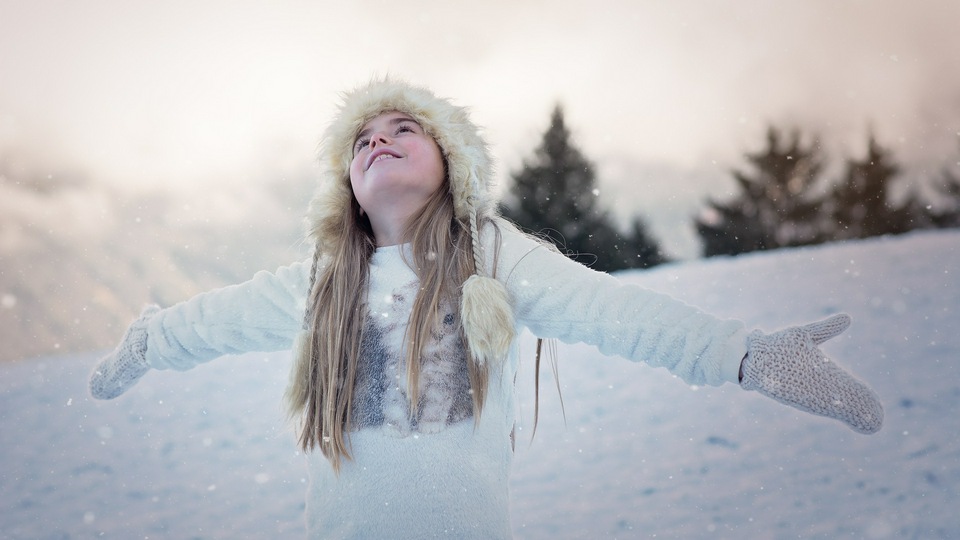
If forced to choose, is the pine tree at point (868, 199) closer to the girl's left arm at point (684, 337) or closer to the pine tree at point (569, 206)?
the pine tree at point (569, 206)

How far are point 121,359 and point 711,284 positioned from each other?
172 inches

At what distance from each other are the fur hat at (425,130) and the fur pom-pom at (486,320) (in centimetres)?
23

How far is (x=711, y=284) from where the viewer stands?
16.3 feet

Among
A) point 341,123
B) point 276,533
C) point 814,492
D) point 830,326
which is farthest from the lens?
point 276,533

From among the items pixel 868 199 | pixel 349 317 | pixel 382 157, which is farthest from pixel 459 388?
pixel 868 199

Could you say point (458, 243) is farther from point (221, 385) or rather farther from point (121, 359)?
point (221, 385)

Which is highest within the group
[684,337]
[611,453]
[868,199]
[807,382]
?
[868,199]

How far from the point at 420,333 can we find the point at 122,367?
1.06 m

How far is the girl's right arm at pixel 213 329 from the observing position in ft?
6.16

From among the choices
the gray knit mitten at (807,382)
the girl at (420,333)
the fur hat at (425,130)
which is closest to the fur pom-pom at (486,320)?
the girl at (420,333)

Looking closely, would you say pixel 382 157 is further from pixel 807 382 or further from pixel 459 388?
pixel 807 382

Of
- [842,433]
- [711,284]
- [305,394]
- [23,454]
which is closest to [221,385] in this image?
[23,454]

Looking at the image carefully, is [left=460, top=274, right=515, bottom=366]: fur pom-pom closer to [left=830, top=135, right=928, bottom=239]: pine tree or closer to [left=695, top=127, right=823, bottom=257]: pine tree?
[left=695, top=127, right=823, bottom=257]: pine tree

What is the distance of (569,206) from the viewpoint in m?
9.59
